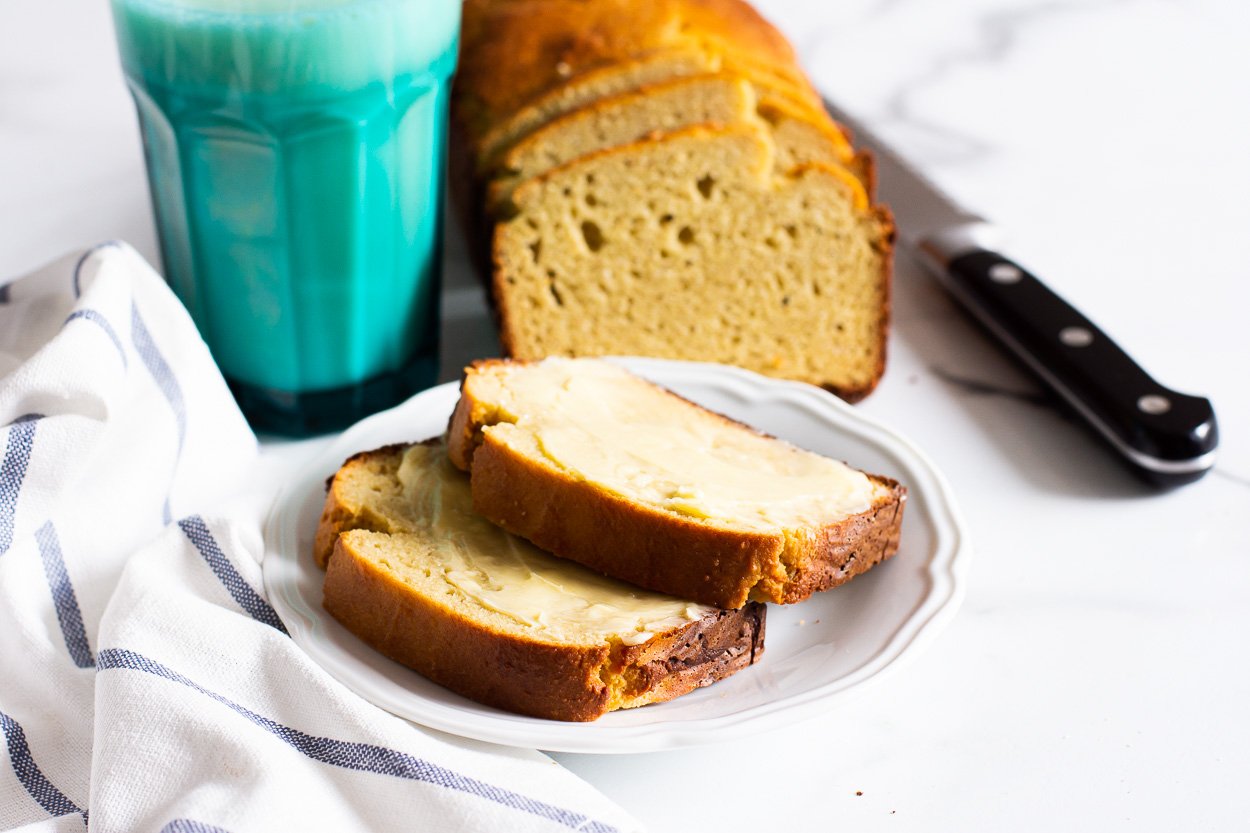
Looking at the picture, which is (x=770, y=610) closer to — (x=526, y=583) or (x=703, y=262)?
(x=526, y=583)

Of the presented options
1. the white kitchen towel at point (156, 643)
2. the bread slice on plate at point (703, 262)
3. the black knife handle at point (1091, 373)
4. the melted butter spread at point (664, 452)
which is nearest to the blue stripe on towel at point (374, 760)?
the white kitchen towel at point (156, 643)

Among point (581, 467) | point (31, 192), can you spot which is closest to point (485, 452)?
point (581, 467)

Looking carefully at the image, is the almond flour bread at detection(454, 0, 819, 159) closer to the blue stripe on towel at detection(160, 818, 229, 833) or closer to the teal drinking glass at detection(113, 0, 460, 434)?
the teal drinking glass at detection(113, 0, 460, 434)

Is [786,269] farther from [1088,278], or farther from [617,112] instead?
[1088,278]

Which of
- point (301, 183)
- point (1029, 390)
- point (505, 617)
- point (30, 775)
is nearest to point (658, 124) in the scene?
point (301, 183)

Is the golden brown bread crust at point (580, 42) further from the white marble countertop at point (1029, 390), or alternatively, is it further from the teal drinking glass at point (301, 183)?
the white marble countertop at point (1029, 390)

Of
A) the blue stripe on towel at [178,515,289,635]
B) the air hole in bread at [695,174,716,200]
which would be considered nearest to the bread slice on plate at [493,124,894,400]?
the air hole in bread at [695,174,716,200]

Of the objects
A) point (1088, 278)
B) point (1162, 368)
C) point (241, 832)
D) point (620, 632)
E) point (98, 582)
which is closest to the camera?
point (241, 832)
